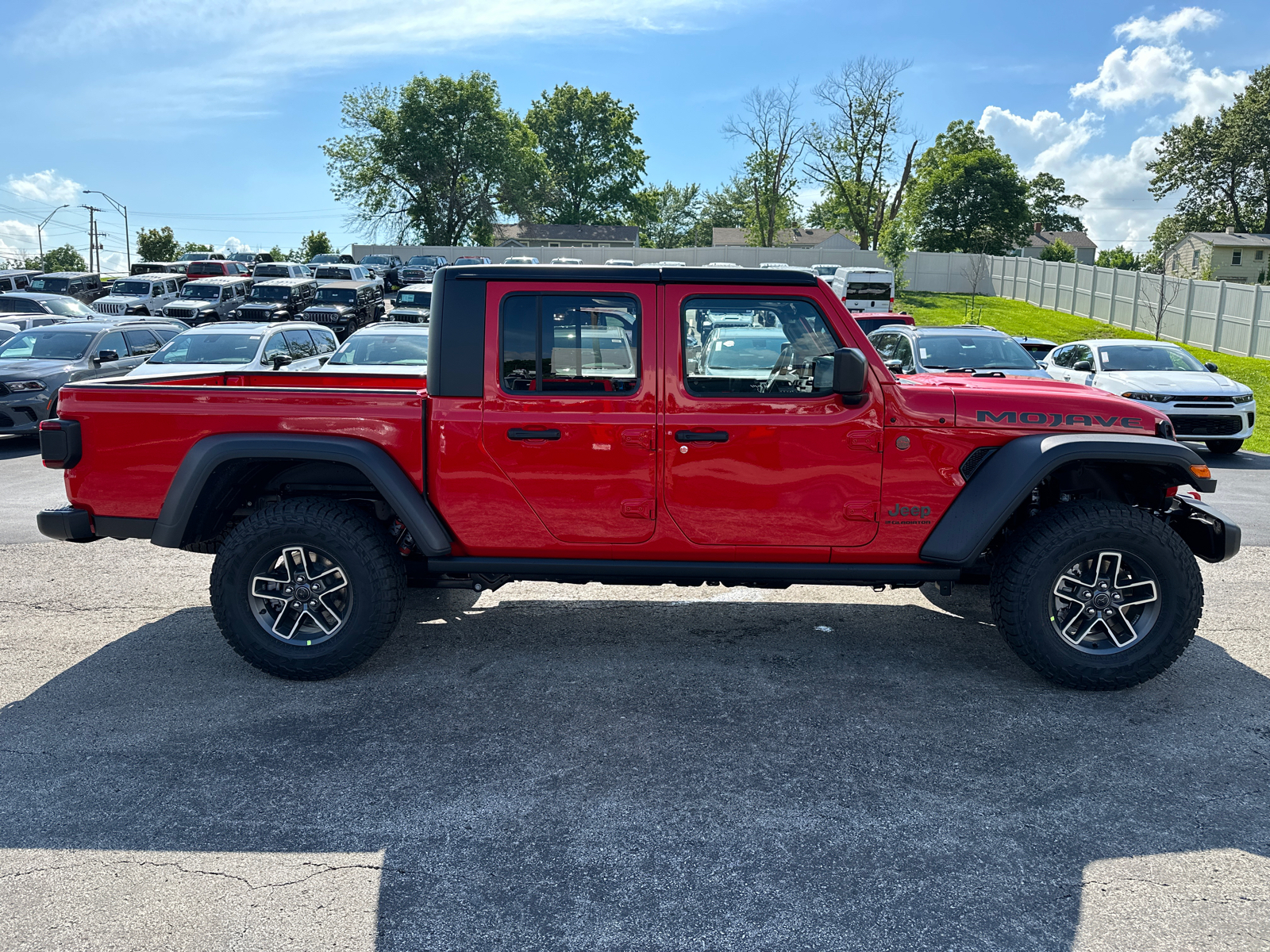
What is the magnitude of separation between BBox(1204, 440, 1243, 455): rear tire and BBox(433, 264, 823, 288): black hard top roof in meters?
11.3

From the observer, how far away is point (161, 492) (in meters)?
5.09

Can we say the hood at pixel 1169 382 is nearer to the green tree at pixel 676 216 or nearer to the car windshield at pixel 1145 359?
the car windshield at pixel 1145 359

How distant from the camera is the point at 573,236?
73750 mm

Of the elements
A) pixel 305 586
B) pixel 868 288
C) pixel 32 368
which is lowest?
pixel 305 586

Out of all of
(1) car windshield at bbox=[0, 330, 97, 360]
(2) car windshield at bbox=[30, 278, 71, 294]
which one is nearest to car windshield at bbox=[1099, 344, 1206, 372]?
(1) car windshield at bbox=[0, 330, 97, 360]

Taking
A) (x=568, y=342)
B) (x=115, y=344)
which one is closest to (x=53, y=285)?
(x=115, y=344)

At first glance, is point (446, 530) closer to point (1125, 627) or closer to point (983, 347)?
point (1125, 627)

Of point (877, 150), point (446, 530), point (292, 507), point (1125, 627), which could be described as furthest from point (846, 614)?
point (877, 150)

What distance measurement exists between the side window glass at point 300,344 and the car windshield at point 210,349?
2.27 feet

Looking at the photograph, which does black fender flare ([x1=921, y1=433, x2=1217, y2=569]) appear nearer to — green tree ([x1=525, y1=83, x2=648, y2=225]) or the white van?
the white van

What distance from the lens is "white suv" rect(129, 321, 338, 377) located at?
13039mm

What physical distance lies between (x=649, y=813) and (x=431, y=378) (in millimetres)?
2406

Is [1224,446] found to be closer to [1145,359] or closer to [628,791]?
[1145,359]

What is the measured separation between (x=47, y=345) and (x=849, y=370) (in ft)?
46.3
